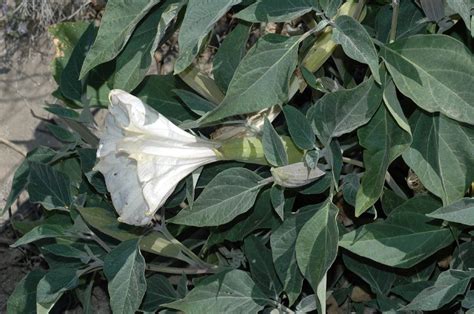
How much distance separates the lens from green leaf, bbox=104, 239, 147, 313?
57.1 inches

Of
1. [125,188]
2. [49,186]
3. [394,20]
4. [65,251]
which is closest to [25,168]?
[49,186]

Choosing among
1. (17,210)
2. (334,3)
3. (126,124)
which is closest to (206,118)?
(126,124)

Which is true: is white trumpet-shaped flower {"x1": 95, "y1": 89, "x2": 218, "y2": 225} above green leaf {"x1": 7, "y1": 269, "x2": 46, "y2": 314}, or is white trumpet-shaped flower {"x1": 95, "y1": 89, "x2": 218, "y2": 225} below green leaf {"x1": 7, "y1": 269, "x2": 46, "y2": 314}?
above

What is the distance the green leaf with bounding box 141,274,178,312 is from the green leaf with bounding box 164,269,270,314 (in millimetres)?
117

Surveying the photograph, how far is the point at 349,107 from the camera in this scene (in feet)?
4.20

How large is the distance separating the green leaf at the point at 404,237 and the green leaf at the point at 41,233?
1.66ft

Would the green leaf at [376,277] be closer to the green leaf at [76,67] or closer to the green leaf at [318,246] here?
the green leaf at [318,246]

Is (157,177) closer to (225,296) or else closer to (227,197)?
(227,197)

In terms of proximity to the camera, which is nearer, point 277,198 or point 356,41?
point 356,41

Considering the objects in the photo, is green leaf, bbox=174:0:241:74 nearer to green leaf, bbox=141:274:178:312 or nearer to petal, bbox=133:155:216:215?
petal, bbox=133:155:216:215

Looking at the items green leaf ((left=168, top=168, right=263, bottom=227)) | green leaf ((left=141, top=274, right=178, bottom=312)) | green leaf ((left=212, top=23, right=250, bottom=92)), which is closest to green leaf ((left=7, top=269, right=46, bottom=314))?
green leaf ((left=141, top=274, right=178, bottom=312))

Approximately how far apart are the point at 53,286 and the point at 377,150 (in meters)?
0.64

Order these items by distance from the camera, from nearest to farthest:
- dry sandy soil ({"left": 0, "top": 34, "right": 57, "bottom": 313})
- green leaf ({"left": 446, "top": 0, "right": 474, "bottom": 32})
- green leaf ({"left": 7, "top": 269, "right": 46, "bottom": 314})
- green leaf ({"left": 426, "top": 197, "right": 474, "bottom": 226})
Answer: green leaf ({"left": 446, "top": 0, "right": 474, "bottom": 32}) → green leaf ({"left": 426, "top": 197, "right": 474, "bottom": 226}) → green leaf ({"left": 7, "top": 269, "right": 46, "bottom": 314}) → dry sandy soil ({"left": 0, "top": 34, "right": 57, "bottom": 313})

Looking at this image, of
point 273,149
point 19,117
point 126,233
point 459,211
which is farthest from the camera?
point 19,117
